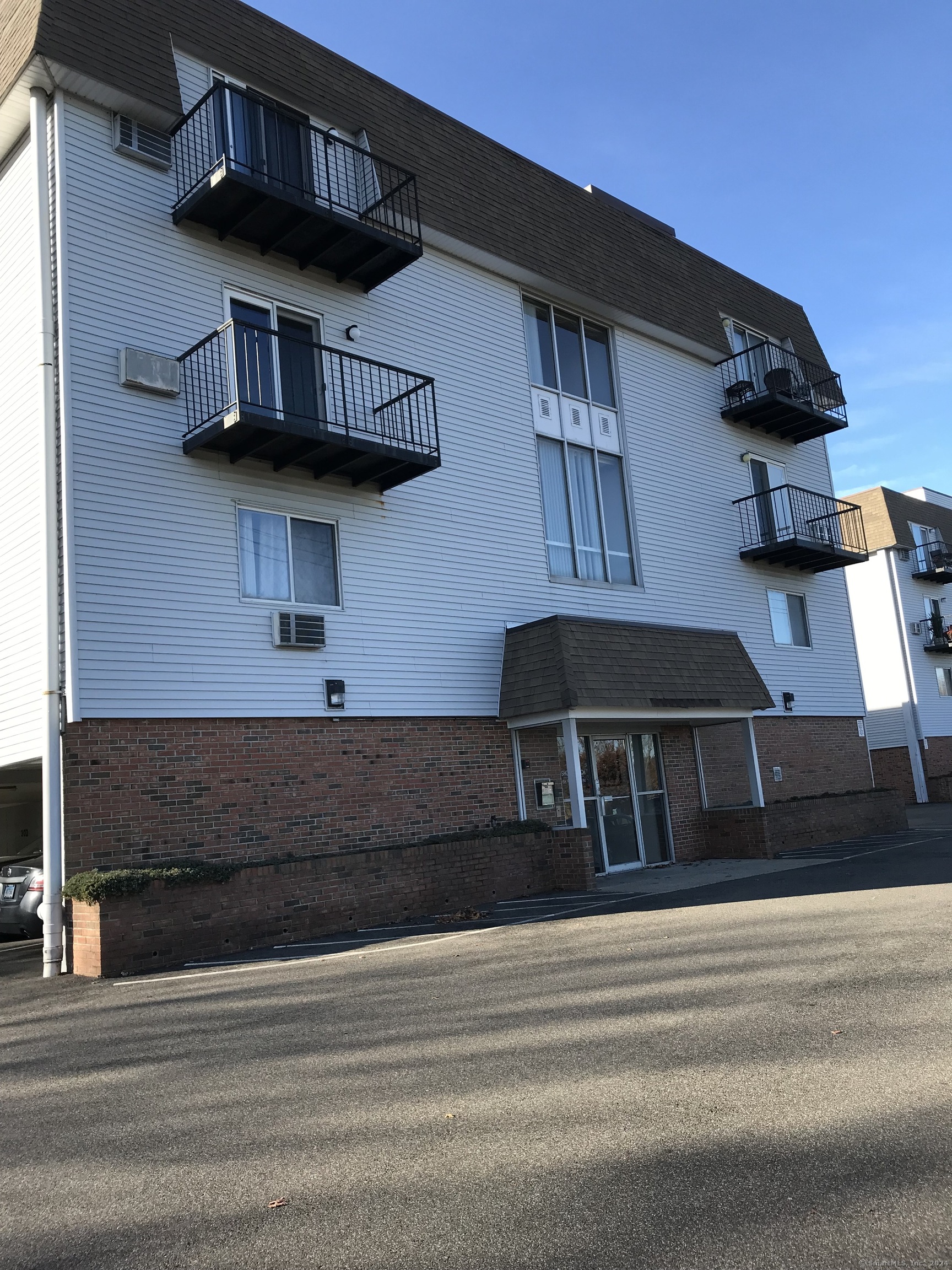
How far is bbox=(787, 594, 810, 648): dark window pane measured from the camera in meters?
20.8

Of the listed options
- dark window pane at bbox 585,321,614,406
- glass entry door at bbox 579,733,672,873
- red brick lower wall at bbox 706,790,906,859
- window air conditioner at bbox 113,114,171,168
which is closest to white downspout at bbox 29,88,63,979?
window air conditioner at bbox 113,114,171,168

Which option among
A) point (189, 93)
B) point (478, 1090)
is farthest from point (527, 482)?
point (478, 1090)

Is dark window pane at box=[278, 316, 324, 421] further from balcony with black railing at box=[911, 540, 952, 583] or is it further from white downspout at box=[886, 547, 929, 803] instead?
balcony with black railing at box=[911, 540, 952, 583]

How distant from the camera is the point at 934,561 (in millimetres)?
34250

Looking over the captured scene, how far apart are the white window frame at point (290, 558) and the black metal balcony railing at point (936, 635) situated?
26.1 meters

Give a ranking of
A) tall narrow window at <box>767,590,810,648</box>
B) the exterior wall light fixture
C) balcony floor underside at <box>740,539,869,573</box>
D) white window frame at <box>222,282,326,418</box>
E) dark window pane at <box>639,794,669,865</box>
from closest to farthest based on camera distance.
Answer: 1. the exterior wall light fixture
2. white window frame at <box>222,282,326,418</box>
3. dark window pane at <box>639,794,669,865</box>
4. balcony floor underside at <box>740,539,869,573</box>
5. tall narrow window at <box>767,590,810,648</box>

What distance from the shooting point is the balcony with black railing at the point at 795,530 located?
19422 mm

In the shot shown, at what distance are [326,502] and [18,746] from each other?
473 centimetres

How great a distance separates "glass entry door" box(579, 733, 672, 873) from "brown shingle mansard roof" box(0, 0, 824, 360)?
7664 millimetres

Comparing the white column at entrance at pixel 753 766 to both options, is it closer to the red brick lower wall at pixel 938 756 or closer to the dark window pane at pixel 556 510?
the dark window pane at pixel 556 510

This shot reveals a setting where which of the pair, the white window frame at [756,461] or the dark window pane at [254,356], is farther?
the white window frame at [756,461]

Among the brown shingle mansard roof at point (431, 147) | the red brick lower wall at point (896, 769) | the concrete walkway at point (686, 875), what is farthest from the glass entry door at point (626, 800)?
the red brick lower wall at point (896, 769)

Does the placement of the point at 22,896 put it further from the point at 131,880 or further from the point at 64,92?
the point at 64,92

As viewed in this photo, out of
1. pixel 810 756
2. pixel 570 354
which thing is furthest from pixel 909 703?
pixel 570 354
